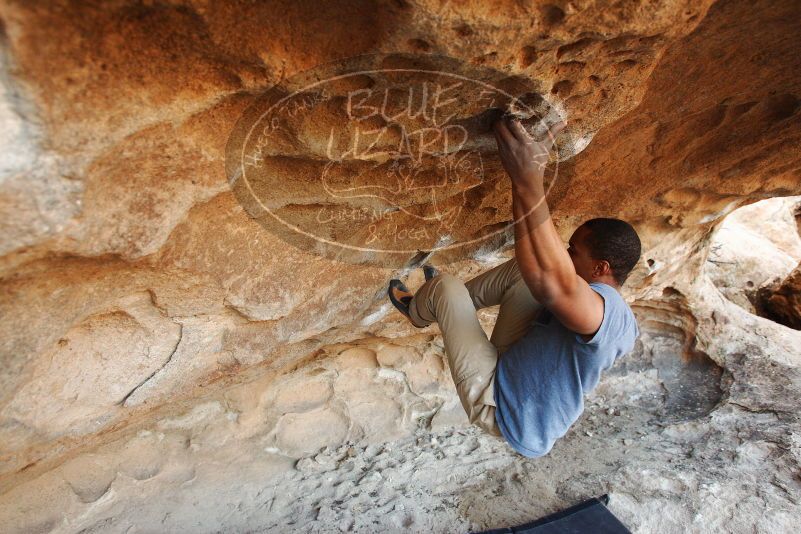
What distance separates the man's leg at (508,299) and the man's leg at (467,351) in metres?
0.14

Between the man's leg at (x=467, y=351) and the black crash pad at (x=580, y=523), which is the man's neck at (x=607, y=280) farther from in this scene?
the black crash pad at (x=580, y=523)

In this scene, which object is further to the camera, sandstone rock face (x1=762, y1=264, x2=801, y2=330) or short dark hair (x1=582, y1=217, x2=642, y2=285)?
sandstone rock face (x1=762, y1=264, x2=801, y2=330)

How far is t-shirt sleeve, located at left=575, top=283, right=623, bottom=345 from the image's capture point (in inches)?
57.8

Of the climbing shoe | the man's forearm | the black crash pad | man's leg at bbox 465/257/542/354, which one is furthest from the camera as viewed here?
the black crash pad

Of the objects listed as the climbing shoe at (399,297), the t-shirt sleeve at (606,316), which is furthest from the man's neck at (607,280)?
the climbing shoe at (399,297)

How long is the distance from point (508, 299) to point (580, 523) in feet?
4.11

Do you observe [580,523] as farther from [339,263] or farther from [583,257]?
[339,263]

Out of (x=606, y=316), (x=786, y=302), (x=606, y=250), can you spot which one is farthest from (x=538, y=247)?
(x=786, y=302)

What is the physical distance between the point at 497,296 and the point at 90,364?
59.7 inches

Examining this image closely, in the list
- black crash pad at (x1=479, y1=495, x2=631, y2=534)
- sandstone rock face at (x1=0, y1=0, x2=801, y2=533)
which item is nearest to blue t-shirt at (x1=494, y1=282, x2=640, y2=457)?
sandstone rock face at (x1=0, y1=0, x2=801, y2=533)

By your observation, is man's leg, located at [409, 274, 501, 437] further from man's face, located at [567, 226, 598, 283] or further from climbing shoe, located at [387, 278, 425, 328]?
man's face, located at [567, 226, 598, 283]

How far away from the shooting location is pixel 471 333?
1.84 meters

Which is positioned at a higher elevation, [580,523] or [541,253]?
[541,253]

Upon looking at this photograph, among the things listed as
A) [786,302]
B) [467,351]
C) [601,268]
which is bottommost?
[786,302]
